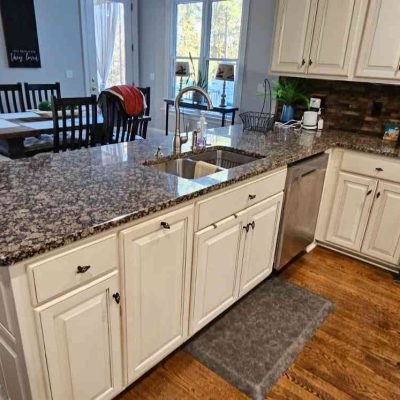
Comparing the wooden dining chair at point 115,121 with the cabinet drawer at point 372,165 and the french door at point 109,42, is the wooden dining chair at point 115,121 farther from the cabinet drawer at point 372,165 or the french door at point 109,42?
the french door at point 109,42

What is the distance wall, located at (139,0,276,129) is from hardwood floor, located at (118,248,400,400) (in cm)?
302

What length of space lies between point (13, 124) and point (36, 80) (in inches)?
83.7

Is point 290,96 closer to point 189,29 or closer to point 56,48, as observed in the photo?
point 189,29

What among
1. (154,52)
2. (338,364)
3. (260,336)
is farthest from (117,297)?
(154,52)

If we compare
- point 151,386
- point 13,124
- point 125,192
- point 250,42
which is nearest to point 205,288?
point 151,386

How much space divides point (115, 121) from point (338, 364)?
2.57 m

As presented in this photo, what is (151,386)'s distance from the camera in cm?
157

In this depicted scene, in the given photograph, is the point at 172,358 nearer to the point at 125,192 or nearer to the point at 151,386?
the point at 151,386

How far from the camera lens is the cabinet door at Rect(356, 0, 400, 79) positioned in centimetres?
225

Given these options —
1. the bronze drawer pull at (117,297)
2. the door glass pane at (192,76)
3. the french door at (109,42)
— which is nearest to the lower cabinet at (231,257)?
the bronze drawer pull at (117,297)

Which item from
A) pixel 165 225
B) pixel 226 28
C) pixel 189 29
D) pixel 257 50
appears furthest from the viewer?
pixel 189 29

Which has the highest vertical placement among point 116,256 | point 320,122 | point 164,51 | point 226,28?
point 226,28

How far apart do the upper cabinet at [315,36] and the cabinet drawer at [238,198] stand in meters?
1.11

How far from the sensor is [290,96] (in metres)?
2.98
